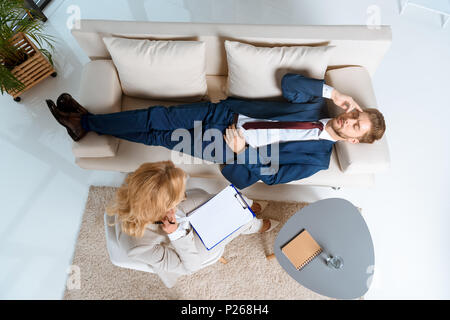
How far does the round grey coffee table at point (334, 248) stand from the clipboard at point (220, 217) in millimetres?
247

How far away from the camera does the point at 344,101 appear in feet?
5.90

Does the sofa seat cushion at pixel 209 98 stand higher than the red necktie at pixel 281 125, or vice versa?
the sofa seat cushion at pixel 209 98

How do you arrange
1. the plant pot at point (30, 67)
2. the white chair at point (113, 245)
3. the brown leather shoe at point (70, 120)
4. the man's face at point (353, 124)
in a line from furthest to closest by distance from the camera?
the plant pot at point (30, 67) < the brown leather shoe at point (70, 120) < the man's face at point (353, 124) < the white chair at point (113, 245)

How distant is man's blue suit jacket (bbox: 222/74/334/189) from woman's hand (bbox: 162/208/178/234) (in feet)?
1.61

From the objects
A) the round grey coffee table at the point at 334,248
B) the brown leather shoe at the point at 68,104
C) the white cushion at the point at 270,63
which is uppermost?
the brown leather shoe at the point at 68,104

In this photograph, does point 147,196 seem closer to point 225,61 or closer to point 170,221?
→ point 170,221

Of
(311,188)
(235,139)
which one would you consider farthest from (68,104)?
(311,188)

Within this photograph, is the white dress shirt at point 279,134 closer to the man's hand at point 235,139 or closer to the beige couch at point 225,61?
the man's hand at point 235,139

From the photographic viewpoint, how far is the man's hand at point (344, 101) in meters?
1.79

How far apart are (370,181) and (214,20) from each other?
1845mm

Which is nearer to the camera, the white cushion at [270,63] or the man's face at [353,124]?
the man's face at [353,124]

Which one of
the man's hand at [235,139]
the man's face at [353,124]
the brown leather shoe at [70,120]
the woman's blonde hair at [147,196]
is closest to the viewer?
the woman's blonde hair at [147,196]

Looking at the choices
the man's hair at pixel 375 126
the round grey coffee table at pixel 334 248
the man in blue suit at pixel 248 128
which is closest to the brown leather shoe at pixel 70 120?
the man in blue suit at pixel 248 128

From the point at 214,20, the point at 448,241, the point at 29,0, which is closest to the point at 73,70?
the point at 29,0
